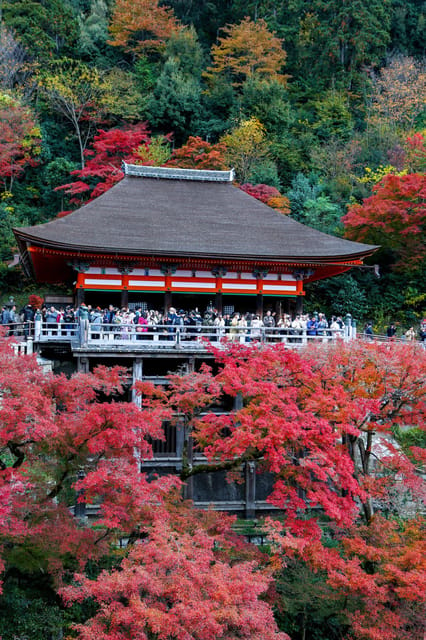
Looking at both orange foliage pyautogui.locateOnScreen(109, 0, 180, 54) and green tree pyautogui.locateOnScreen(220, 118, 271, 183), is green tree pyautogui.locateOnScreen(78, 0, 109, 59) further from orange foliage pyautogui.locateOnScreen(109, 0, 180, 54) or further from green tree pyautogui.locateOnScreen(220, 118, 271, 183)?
green tree pyautogui.locateOnScreen(220, 118, 271, 183)

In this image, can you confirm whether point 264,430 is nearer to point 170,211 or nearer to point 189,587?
point 189,587

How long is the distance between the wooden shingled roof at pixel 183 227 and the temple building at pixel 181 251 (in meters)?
0.03

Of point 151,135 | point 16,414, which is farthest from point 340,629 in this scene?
point 151,135

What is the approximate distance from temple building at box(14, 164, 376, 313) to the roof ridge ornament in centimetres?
94

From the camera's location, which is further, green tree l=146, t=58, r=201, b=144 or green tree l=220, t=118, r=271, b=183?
green tree l=146, t=58, r=201, b=144

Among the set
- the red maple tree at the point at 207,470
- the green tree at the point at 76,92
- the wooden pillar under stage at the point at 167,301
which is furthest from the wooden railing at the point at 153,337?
the green tree at the point at 76,92

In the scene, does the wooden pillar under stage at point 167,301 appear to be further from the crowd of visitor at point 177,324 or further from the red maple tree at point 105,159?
the red maple tree at point 105,159

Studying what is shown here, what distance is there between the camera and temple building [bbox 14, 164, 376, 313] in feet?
57.7

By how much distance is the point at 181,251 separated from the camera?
57.3ft

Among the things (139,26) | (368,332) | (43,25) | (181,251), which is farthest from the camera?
(139,26)

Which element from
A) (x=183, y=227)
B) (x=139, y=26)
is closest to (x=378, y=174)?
(x=183, y=227)

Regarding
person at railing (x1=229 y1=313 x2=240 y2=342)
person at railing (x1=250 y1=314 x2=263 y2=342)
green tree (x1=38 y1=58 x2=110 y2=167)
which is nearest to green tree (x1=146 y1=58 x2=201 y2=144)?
green tree (x1=38 y1=58 x2=110 y2=167)

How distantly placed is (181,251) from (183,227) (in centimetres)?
243

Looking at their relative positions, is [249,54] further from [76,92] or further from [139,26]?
[76,92]
